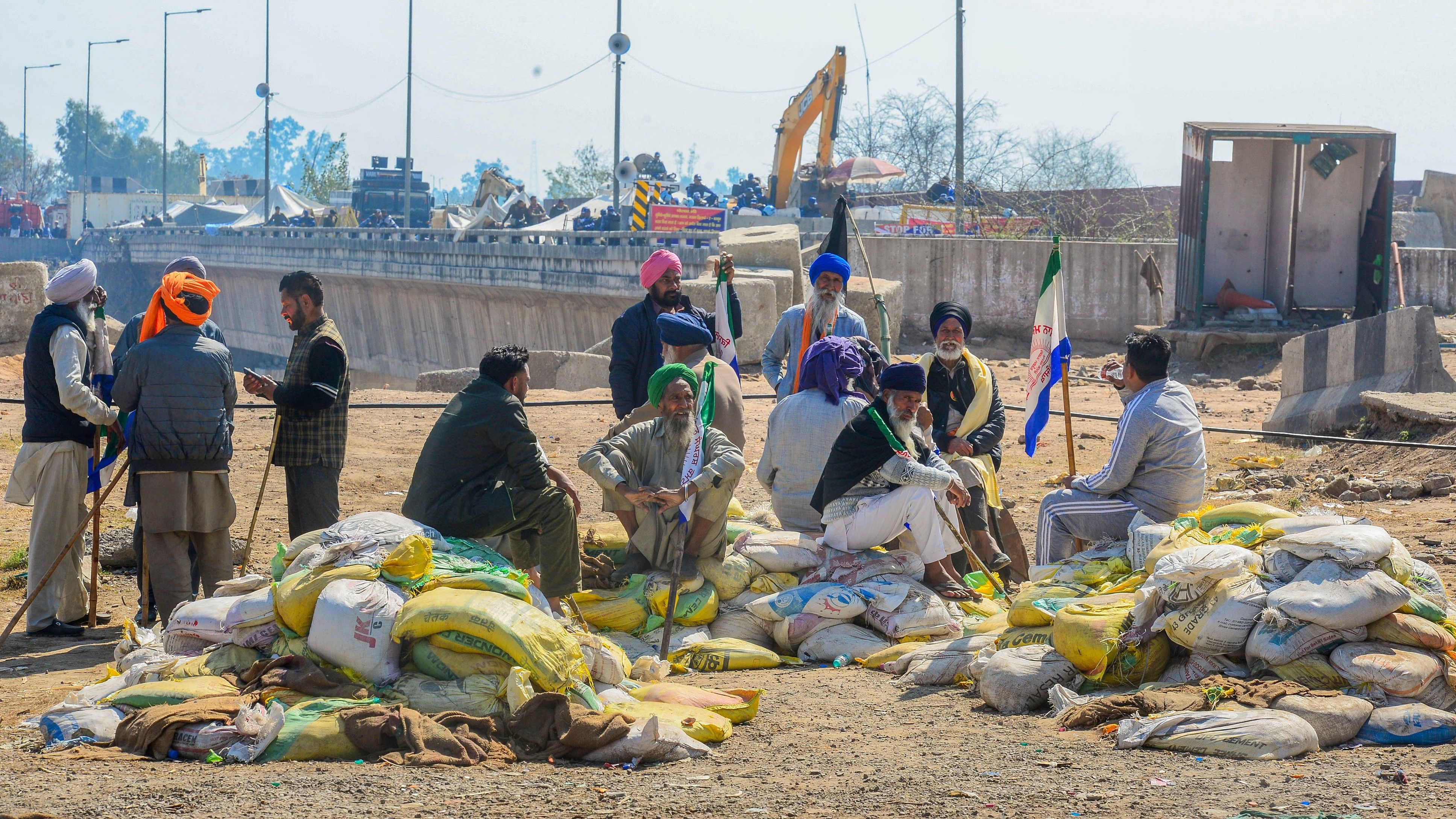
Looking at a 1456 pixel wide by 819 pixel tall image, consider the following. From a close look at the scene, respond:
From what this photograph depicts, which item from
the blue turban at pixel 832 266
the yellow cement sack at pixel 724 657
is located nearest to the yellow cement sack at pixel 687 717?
the yellow cement sack at pixel 724 657

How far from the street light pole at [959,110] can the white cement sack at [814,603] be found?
17721 mm

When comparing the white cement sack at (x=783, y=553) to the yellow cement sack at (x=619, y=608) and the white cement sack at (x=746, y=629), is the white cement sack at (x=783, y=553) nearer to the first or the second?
the white cement sack at (x=746, y=629)

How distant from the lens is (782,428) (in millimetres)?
6469

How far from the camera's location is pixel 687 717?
4402 millimetres

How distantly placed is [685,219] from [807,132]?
214 inches

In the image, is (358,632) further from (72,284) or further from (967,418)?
(967,418)

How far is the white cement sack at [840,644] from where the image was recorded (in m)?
5.79

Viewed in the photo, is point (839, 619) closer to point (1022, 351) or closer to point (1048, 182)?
point (1022, 351)

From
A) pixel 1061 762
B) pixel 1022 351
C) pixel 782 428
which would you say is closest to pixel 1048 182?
pixel 1022 351

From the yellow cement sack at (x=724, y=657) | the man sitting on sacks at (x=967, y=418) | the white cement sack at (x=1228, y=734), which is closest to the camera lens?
the white cement sack at (x=1228, y=734)

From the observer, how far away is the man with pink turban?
7.32m

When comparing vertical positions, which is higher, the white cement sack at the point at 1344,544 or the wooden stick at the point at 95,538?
the white cement sack at the point at 1344,544

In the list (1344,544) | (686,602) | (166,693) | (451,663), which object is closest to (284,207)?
(686,602)

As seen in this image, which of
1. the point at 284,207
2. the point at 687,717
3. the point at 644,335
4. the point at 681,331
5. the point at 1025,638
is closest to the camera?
the point at 687,717
